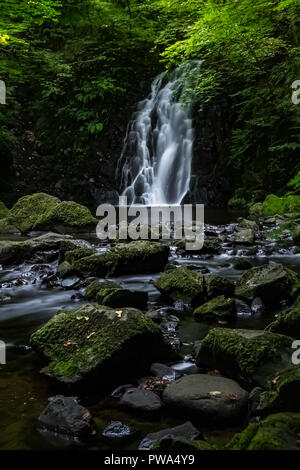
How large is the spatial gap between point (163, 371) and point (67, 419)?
95 centimetres

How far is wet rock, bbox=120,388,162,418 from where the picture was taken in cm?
265

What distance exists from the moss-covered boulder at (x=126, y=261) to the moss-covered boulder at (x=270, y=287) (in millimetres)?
1823

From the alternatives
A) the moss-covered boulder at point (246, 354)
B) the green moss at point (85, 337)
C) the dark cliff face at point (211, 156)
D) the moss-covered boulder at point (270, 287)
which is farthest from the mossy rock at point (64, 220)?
the moss-covered boulder at point (246, 354)

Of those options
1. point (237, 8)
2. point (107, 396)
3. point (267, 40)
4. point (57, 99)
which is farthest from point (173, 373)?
point (57, 99)

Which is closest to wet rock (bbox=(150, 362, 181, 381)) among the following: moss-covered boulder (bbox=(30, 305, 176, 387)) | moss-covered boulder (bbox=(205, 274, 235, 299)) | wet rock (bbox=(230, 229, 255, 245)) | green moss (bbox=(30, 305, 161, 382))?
moss-covered boulder (bbox=(30, 305, 176, 387))

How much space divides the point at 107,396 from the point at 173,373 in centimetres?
56

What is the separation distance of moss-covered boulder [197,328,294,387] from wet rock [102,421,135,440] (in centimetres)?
91

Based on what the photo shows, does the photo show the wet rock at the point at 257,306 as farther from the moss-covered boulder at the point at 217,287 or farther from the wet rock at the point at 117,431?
the wet rock at the point at 117,431

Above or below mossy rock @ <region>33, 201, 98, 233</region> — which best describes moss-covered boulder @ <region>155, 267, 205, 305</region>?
below

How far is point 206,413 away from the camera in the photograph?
2.56 metres

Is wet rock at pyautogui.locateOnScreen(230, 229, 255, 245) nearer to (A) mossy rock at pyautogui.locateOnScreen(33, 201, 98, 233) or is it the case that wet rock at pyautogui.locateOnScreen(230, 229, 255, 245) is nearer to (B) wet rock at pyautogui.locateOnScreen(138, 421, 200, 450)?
(A) mossy rock at pyautogui.locateOnScreen(33, 201, 98, 233)

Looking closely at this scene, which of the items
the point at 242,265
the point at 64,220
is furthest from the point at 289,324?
the point at 64,220

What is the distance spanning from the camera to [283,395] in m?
2.43

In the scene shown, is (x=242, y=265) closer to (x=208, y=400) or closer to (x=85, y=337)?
(x=85, y=337)
